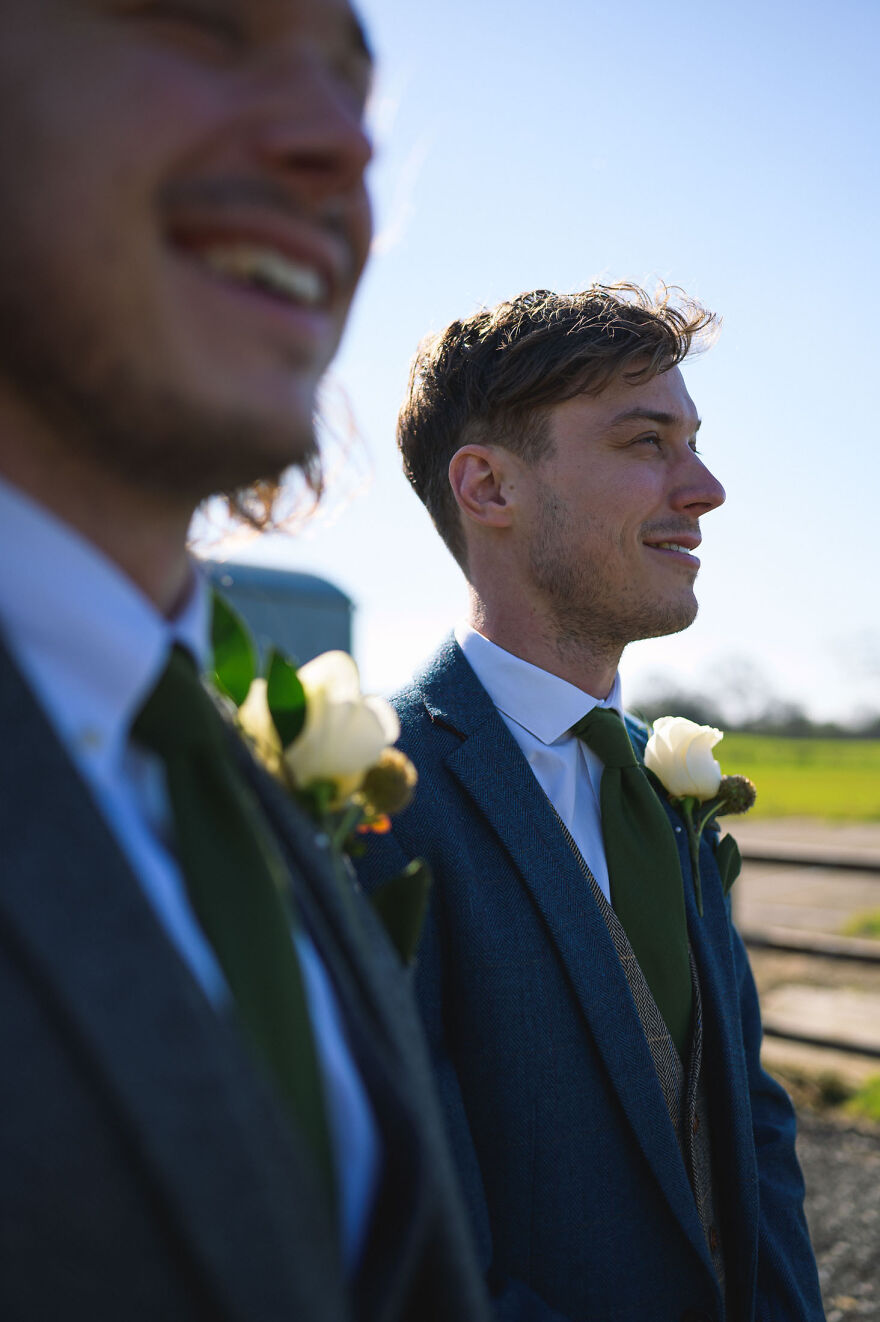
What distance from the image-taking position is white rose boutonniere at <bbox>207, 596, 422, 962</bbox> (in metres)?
1.19

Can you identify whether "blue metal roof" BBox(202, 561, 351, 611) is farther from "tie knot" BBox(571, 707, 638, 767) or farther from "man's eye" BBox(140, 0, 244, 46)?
"man's eye" BBox(140, 0, 244, 46)

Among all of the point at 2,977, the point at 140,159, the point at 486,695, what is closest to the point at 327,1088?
the point at 2,977

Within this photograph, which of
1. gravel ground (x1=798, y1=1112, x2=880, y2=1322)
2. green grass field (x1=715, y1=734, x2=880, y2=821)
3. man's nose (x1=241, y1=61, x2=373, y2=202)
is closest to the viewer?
man's nose (x1=241, y1=61, x2=373, y2=202)

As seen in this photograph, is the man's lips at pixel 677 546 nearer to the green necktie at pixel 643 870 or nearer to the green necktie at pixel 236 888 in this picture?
the green necktie at pixel 643 870

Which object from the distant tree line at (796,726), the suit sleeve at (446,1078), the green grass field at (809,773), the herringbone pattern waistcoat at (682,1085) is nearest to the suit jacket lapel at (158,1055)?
the suit sleeve at (446,1078)

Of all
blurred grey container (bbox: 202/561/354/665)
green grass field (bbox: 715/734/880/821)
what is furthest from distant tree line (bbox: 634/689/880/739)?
blurred grey container (bbox: 202/561/354/665)

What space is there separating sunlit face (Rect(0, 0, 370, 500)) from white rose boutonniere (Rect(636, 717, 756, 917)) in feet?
4.76

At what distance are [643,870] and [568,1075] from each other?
0.46 meters

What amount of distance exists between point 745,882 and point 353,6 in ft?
50.0

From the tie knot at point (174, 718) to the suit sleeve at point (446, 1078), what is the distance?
0.85 meters

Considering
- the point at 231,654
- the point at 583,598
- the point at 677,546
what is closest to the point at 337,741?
the point at 231,654

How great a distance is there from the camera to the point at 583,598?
84.4 inches

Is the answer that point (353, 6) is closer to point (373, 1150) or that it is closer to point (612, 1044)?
point (373, 1150)

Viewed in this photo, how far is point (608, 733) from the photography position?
2.11m
